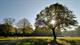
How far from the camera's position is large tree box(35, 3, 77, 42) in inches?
1737

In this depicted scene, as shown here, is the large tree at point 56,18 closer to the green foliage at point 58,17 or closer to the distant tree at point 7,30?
the green foliage at point 58,17

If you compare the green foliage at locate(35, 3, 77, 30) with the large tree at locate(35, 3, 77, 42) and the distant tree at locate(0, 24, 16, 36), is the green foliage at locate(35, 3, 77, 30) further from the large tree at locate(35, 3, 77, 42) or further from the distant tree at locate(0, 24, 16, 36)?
the distant tree at locate(0, 24, 16, 36)

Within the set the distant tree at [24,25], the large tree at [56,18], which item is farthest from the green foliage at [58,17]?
the distant tree at [24,25]

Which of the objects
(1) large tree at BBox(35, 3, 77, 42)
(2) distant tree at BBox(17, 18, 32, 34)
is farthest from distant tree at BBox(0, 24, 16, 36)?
(1) large tree at BBox(35, 3, 77, 42)

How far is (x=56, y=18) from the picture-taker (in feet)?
146

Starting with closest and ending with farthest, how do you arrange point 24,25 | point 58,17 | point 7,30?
1. point 58,17
2. point 24,25
3. point 7,30

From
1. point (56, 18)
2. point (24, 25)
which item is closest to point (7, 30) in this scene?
point (24, 25)

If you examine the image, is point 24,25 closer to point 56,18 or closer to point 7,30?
point 7,30

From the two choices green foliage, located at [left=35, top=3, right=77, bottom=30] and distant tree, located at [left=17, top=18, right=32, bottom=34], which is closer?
green foliage, located at [left=35, top=3, right=77, bottom=30]

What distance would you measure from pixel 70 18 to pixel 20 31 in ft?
115

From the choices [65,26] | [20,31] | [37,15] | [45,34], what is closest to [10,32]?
[20,31]

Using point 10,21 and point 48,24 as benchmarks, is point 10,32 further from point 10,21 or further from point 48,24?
point 48,24

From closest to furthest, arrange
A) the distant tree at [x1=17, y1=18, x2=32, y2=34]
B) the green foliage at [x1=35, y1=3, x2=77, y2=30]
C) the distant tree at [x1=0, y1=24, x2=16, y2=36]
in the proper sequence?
the green foliage at [x1=35, y1=3, x2=77, y2=30], the distant tree at [x1=17, y1=18, x2=32, y2=34], the distant tree at [x1=0, y1=24, x2=16, y2=36]

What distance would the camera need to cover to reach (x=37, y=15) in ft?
156
